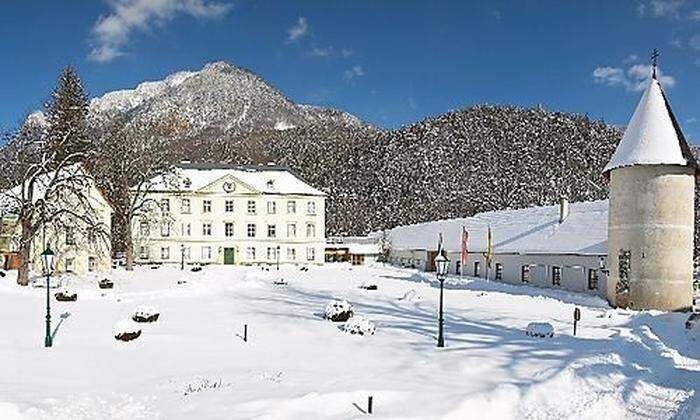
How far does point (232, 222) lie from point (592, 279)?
3759cm

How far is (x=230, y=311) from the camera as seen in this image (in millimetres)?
28297

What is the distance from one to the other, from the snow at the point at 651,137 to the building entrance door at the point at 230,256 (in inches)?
1598

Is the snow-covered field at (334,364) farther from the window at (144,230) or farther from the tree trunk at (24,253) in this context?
the window at (144,230)

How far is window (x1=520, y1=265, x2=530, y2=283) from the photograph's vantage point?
1854 inches

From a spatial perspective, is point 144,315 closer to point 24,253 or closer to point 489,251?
point 24,253

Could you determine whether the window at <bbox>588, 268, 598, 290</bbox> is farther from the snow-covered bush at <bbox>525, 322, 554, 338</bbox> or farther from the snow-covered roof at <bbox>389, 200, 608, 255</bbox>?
the snow-covered bush at <bbox>525, 322, 554, 338</bbox>

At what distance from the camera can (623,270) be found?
3419 centimetres

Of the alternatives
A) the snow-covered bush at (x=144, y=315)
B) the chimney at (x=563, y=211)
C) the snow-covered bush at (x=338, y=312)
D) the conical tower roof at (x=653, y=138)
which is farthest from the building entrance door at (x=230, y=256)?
the snow-covered bush at (x=144, y=315)

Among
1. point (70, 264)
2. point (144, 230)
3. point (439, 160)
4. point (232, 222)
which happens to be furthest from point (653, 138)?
point (439, 160)

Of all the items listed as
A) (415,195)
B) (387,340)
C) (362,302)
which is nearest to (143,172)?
(362,302)

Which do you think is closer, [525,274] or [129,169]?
[525,274]

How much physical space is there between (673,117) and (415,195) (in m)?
85.0

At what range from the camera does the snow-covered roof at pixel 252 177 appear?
222 ft

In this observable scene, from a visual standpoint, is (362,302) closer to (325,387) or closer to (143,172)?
(325,387)
